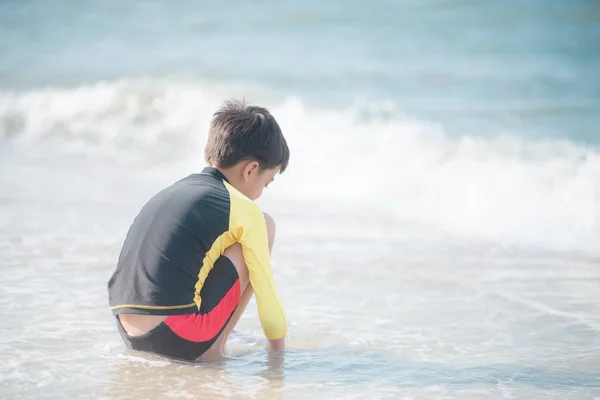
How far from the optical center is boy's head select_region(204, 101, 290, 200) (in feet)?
9.21

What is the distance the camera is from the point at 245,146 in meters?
2.81

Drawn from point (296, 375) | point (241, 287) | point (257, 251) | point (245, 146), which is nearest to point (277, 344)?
point (296, 375)

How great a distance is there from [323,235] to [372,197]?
94.1 inches

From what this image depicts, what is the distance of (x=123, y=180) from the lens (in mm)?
8391

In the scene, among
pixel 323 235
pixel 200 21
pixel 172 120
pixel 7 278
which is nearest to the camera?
pixel 7 278

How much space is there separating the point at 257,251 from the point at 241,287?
0.54 ft

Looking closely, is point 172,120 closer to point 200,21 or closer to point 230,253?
point 200,21

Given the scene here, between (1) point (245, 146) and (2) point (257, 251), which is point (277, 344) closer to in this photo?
(2) point (257, 251)

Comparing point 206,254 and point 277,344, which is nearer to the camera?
A: point 206,254

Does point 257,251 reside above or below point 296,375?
above

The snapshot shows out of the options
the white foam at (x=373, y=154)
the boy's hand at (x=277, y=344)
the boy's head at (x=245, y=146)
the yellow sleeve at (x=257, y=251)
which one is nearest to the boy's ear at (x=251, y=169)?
the boy's head at (x=245, y=146)

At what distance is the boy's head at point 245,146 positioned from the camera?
2.81m

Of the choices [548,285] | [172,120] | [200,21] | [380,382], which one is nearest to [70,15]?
[200,21]

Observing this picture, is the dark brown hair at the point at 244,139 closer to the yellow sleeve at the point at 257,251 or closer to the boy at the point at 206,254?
the boy at the point at 206,254
